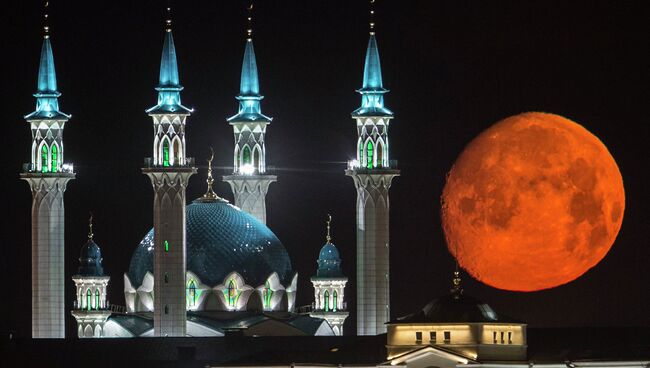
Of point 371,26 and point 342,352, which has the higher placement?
point 371,26

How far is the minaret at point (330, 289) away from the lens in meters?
144

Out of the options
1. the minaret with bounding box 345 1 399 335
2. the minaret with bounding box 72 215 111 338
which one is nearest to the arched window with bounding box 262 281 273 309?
the minaret with bounding box 345 1 399 335

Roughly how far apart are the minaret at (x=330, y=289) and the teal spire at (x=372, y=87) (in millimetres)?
7573

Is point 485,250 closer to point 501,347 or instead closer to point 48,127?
point 501,347

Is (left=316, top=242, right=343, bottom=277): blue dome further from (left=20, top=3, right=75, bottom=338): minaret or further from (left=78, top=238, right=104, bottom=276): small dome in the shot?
(left=20, top=3, right=75, bottom=338): minaret

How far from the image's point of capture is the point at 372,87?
140 m

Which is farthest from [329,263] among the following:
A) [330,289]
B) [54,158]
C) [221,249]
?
[54,158]

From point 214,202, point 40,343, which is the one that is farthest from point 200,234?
point 40,343

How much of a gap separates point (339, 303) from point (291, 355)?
56.0ft

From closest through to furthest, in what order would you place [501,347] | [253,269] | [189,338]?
[501,347] → [189,338] → [253,269]

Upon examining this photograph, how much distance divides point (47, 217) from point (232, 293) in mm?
9801

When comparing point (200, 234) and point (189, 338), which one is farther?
point (200, 234)

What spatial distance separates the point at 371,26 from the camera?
14162 centimetres

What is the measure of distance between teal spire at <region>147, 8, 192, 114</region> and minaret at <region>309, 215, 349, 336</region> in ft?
41.7
